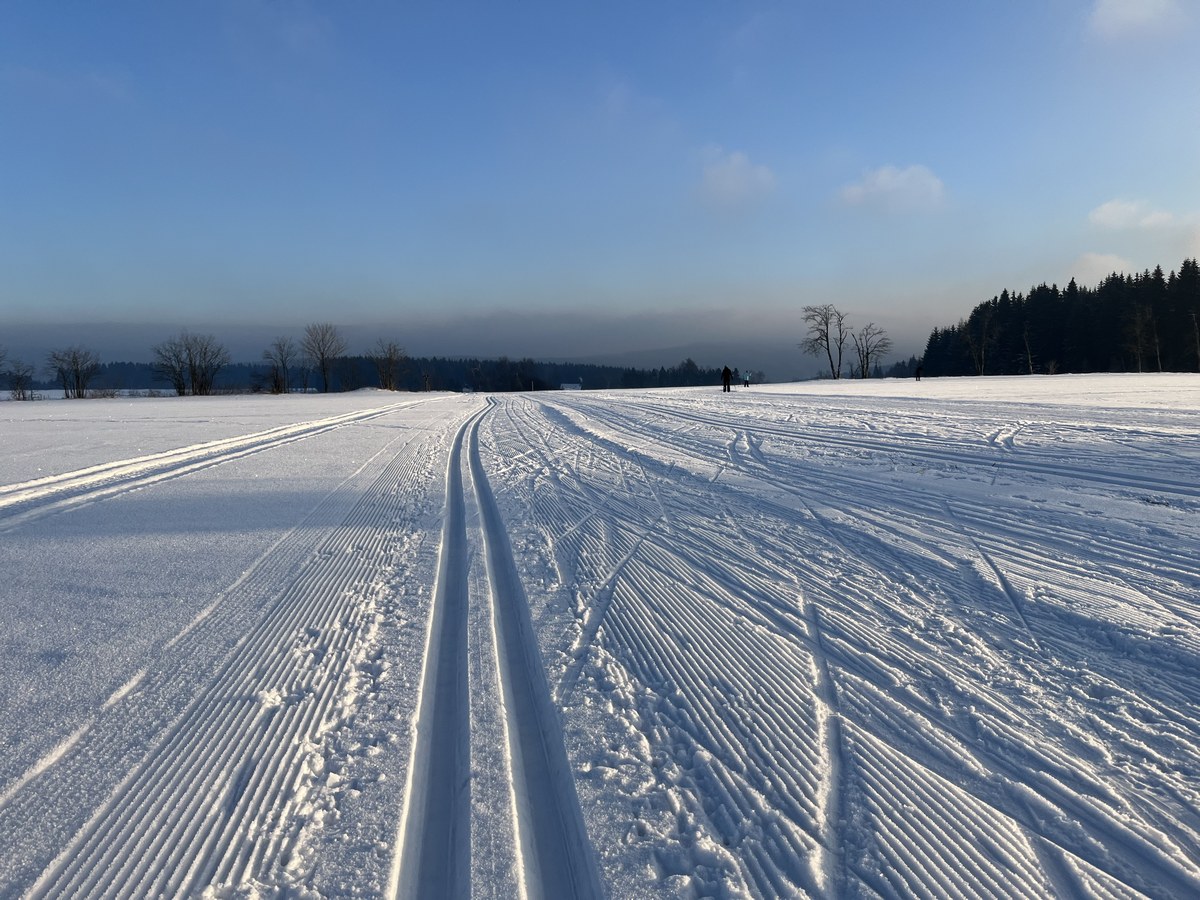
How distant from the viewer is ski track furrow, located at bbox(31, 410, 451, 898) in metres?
2.18

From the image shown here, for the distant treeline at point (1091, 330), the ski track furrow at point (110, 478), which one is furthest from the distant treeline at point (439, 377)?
the ski track furrow at point (110, 478)

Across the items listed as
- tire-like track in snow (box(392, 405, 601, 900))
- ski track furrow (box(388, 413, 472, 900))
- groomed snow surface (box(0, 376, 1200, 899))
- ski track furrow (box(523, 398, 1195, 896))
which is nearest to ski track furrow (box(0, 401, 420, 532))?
groomed snow surface (box(0, 376, 1200, 899))

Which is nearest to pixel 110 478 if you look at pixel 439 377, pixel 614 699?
pixel 614 699

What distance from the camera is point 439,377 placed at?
5369 inches

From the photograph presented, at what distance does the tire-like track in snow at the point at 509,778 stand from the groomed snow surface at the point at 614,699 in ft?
0.05

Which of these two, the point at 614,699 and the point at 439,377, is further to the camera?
the point at 439,377

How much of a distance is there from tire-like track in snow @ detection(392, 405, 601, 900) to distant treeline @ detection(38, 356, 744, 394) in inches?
2569

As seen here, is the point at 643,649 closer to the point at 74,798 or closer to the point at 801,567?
the point at 801,567

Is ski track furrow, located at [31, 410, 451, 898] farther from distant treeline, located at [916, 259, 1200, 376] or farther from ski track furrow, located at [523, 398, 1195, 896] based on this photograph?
distant treeline, located at [916, 259, 1200, 376]

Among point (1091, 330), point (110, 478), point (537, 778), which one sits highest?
point (1091, 330)

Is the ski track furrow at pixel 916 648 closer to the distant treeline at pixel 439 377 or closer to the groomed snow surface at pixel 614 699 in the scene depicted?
the groomed snow surface at pixel 614 699

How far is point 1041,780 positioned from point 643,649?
198cm

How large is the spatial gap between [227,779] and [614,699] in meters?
1.76

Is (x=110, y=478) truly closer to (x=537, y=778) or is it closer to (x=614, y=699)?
(x=614, y=699)
